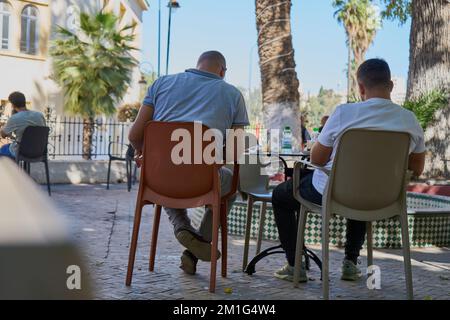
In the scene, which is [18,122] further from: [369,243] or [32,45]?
[32,45]

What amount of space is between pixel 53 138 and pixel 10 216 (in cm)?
1402

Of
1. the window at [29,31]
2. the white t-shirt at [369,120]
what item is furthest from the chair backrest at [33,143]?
the window at [29,31]

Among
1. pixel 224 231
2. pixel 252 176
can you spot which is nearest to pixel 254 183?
pixel 252 176

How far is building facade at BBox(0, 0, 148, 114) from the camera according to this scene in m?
22.0

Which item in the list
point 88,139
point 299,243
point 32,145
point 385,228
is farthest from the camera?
point 88,139

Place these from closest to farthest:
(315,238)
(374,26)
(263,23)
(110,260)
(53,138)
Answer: (110,260), (315,238), (263,23), (53,138), (374,26)

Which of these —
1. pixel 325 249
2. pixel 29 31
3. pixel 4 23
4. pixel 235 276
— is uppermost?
pixel 4 23

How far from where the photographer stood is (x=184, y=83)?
432cm

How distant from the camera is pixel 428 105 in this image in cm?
890

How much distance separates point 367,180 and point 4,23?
2100 centimetres

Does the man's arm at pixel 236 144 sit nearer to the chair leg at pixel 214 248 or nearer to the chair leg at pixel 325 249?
the chair leg at pixel 214 248

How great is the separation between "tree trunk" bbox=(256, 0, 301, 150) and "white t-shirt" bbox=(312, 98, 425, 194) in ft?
19.7
